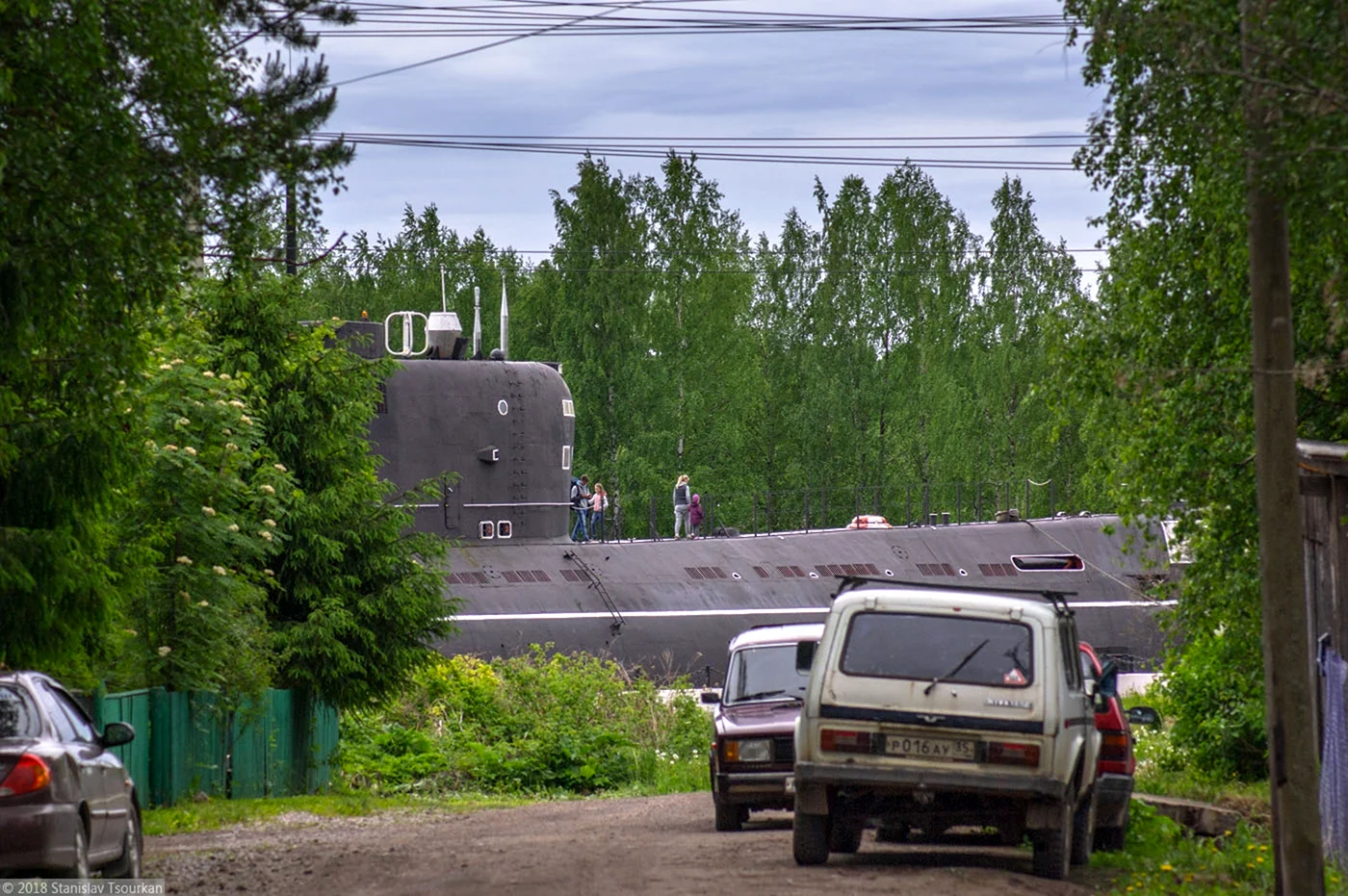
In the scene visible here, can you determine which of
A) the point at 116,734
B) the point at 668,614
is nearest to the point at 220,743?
the point at 116,734

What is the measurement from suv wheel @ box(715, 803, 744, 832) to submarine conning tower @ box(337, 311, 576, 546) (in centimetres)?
1534

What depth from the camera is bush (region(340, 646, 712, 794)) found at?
80.1 feet

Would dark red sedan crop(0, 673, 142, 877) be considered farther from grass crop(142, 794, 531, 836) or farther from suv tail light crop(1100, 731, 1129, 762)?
suv tail light crop(1100, 731, 1129, 762)

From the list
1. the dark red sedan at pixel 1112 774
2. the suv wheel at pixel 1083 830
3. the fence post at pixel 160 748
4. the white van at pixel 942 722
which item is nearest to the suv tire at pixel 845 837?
the white van at pixel 942 722

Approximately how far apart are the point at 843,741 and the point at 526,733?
1518 centimetres

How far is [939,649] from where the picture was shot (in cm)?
1159

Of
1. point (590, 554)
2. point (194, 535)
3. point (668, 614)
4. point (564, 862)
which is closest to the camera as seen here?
point (564, 862)

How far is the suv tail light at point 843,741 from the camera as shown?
11.4 m

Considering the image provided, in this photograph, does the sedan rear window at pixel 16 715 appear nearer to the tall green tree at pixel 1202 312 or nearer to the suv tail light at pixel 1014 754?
the suv tail light at pixel 1014 754

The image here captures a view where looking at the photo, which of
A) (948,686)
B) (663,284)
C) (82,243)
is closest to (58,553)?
(82,243)

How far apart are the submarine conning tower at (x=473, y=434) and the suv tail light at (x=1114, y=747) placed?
694 inches

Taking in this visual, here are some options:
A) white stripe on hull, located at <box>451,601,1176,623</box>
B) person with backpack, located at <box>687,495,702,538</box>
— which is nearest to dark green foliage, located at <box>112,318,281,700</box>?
white stripe on hull, located at <box>451,601,1176,623</box>

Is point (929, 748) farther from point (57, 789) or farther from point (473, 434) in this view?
point (473, 434)

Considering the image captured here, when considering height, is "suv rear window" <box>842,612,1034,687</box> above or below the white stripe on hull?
above
